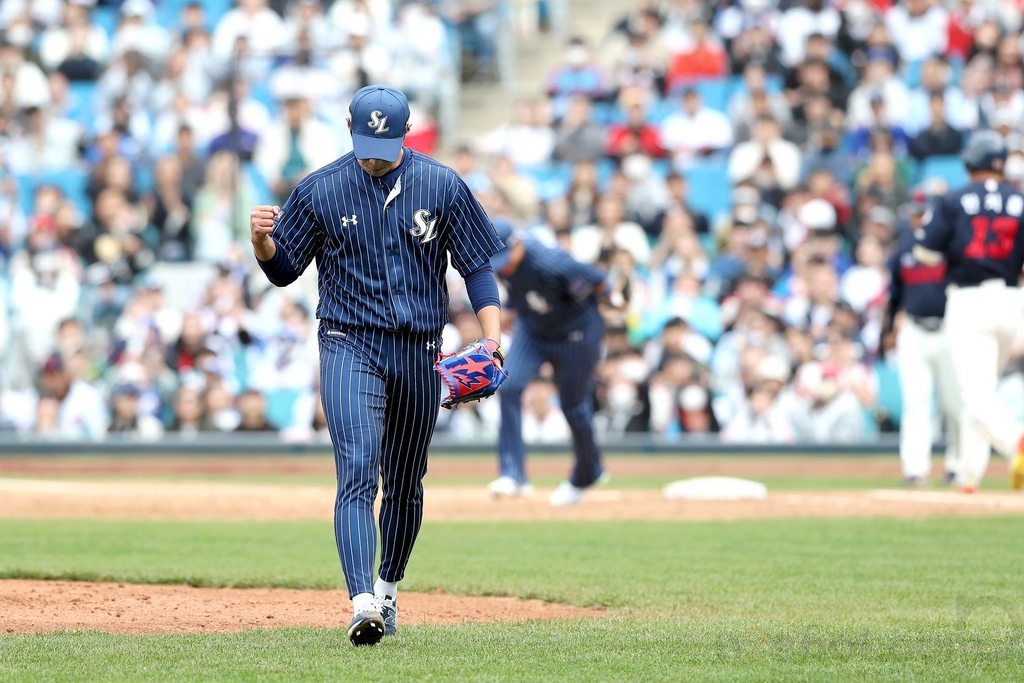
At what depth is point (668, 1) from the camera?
21875 millimetres

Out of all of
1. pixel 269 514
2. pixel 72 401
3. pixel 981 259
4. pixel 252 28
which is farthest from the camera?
pixel 252 28

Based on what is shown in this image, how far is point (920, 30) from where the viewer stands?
66.2 feet

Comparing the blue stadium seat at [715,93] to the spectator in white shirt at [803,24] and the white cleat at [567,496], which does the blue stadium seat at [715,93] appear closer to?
the spectator in white shirt at [803,24]

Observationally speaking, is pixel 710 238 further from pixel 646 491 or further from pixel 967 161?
pixel 967 161

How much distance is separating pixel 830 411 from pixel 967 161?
563 cm

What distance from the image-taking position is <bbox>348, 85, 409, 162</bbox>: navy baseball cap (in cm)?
596

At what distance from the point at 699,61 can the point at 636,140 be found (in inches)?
67.3

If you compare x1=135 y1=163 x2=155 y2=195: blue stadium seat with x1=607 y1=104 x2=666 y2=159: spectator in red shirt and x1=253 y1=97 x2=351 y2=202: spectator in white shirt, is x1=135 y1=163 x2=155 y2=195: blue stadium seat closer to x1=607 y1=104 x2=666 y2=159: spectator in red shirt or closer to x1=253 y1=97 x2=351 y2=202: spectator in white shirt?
x1=253 y1=97 x2=351 y2=202: spectator in white shirt

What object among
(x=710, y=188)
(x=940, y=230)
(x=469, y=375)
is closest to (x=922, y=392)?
(x=940, y=230)

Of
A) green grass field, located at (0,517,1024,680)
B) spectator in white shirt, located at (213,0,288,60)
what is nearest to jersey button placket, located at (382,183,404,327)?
green grass field, located at (0,517,1024,680)

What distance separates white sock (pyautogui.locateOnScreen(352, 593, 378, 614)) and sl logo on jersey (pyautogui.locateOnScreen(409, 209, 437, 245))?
1.44m

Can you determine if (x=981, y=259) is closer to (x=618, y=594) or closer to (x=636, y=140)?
(x=618, y=594)

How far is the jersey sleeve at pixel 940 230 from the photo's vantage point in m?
11.4

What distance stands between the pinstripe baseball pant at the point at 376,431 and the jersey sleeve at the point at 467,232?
37 cm
